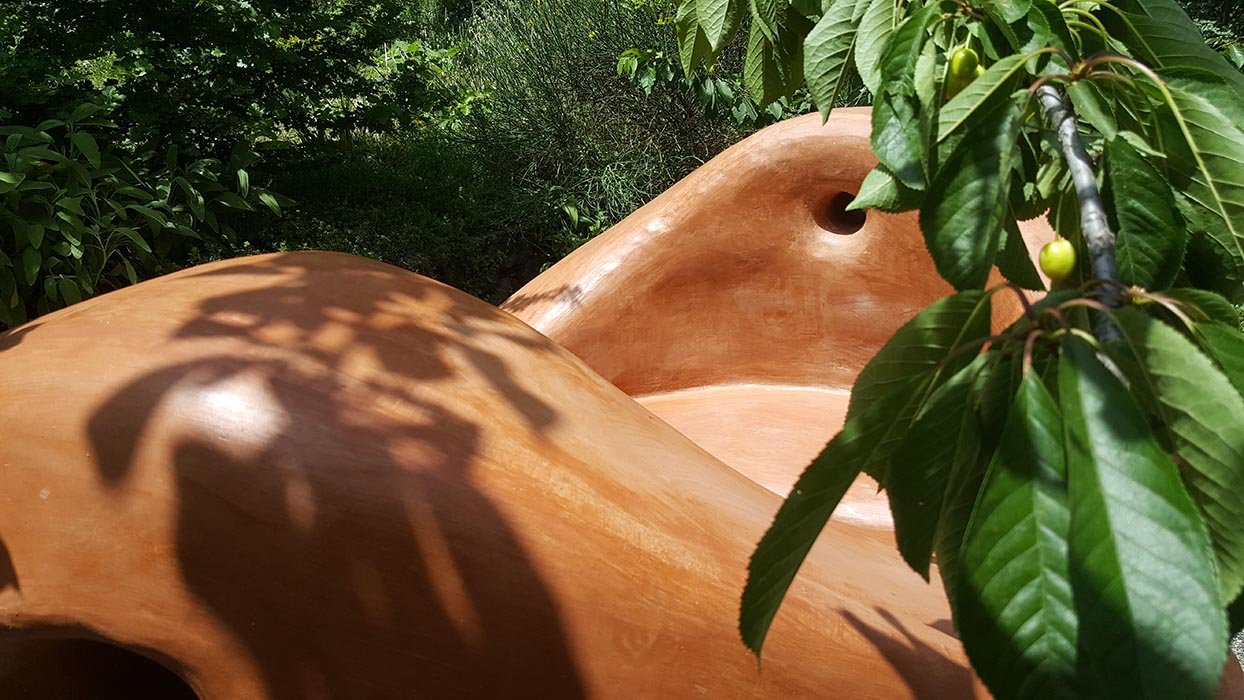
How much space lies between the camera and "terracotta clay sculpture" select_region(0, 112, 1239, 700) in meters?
1.37

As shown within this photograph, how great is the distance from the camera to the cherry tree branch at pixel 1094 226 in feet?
2.01

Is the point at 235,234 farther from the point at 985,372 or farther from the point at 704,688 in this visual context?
the point at 985,372

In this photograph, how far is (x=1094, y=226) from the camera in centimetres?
64

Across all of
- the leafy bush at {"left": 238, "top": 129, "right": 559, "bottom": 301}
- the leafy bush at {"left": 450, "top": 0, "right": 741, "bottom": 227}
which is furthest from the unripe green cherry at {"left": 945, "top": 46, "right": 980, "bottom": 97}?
the leafy bush at {"left": 450, "top": 0, "right": 741, "bottom": 227}

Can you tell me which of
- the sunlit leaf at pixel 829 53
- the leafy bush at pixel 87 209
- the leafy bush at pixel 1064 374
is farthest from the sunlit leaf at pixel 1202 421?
the leafy bush at pixel 87 209

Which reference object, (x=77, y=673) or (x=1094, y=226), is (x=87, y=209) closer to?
(x=77, y=673)

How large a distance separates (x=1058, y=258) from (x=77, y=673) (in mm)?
1697

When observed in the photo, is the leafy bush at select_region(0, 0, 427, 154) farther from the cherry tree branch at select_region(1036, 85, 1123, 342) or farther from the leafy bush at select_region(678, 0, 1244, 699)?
the cherry tree branch at select_region(1036, 85, 1123, 342)

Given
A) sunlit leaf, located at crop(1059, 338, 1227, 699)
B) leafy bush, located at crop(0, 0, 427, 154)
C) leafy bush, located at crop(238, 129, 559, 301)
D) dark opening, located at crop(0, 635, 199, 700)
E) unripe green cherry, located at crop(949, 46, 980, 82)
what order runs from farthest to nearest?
leafy bush, located at crop(238, 129, 559, 301)
leafy bush, located at crop(0, 0, 427, 154)
dark opening, located at crop(0, 635, 199, 700)
unripe green cherry, located at crop(949, 46, 980, 82)
sunlit leaf, located at crop(1059, 338, 1227, 699)

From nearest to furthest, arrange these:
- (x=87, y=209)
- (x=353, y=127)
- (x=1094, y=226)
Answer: (x=1094, y=226) → (x=87, y=209) → (x=353, y=127)

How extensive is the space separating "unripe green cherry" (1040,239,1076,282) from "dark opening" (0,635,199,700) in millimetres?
1397

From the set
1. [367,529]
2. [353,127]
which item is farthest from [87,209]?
[367,529]

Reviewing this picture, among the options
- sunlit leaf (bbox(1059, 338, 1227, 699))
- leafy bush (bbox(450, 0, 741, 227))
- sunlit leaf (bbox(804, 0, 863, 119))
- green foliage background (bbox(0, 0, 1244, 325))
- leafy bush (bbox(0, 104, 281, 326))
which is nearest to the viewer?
sunlit leaf (bbox(1059, 338, 1227, 699))

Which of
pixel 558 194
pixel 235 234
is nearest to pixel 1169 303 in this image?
pixel 235 234
